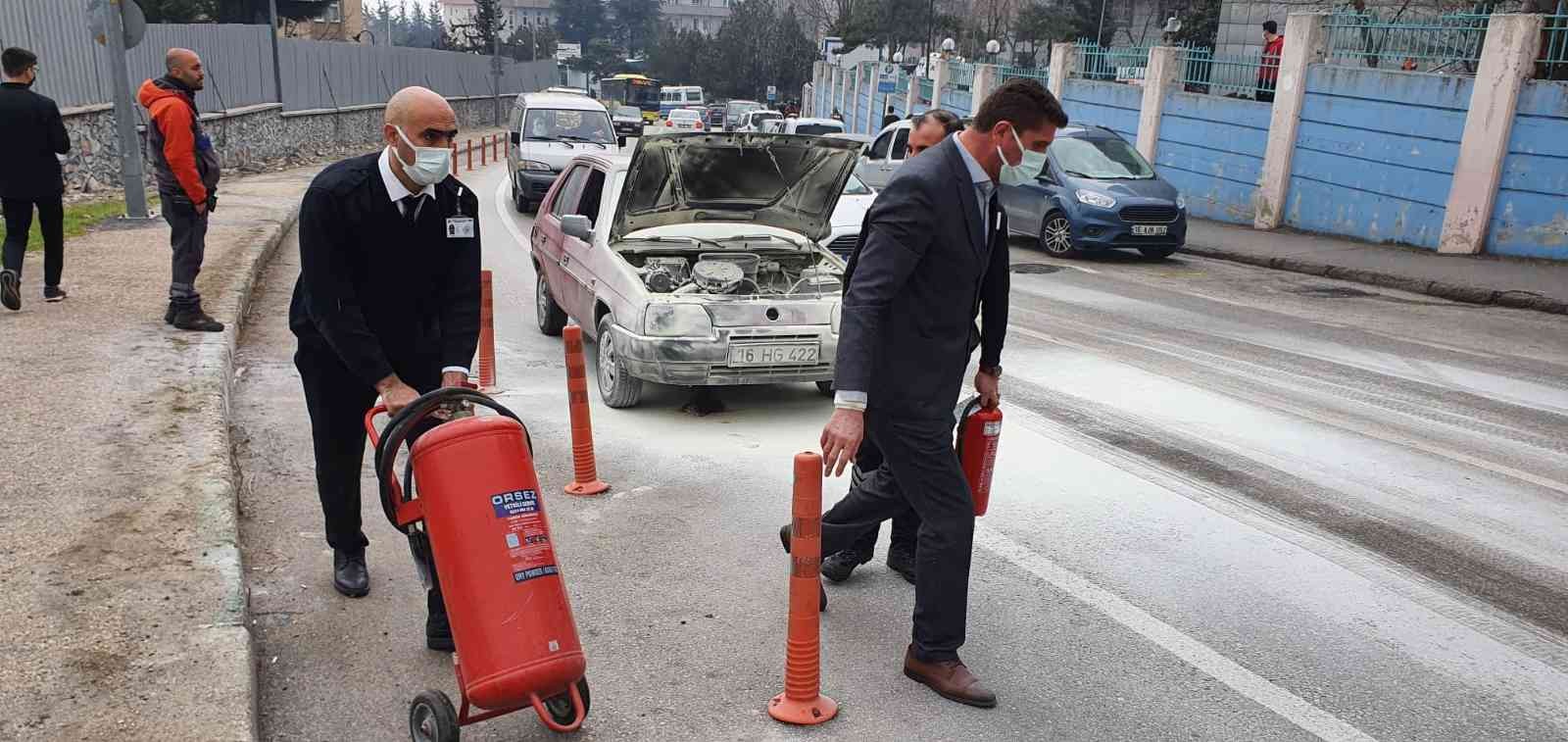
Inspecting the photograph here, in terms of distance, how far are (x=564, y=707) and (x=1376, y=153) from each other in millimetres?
17217

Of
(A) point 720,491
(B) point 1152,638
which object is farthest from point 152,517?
(B) point 1152,638

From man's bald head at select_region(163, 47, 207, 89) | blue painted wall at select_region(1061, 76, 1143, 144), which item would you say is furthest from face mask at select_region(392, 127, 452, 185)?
blue painted wall at select_region(1061, 76, 1143, 144)

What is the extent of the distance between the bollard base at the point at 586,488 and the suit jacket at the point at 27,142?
204 inches

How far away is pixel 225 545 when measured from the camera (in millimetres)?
4496

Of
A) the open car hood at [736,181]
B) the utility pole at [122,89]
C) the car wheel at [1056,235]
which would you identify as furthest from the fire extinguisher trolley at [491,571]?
the car wheel at [1056,235]

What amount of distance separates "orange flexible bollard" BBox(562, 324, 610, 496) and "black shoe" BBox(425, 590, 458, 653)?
5.84 feet

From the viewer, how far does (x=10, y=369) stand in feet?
22.2

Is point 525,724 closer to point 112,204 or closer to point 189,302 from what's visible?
point 189,302

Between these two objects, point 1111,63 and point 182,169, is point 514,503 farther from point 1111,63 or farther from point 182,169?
point 1111,63

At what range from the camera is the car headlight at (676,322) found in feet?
22.9

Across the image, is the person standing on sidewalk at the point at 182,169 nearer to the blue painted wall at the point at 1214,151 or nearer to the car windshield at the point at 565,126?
the car windshield at the point at 565,126

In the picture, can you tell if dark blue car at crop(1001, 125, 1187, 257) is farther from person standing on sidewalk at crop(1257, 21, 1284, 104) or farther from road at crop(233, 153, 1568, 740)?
road at crop(233, 153, 1568, 740)

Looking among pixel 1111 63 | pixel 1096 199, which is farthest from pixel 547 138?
pixel 1111 63

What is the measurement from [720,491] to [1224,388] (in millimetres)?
4220
